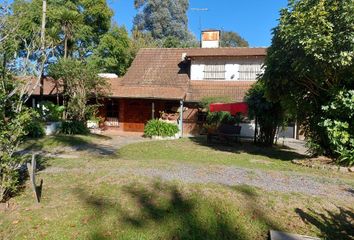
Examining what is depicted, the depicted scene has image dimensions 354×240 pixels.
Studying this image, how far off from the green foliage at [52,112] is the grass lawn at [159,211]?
12.0 metres

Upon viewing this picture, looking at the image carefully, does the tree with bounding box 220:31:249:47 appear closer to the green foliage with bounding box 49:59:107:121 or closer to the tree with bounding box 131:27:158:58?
the tree with bounding box 131:27:158:58

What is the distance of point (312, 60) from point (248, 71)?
12.9m

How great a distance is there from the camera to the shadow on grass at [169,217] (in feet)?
18.4

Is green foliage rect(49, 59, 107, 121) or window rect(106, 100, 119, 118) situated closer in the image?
green foliage rect(49, 59, 107, 121)

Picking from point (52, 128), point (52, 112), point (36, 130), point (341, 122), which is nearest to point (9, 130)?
point (341, 122)

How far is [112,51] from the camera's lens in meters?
33.1

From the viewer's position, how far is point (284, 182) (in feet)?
27.2

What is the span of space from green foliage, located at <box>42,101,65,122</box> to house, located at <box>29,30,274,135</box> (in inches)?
120

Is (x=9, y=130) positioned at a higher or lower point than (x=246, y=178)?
higher

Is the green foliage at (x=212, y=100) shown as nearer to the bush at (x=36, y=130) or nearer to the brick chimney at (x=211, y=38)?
the brick chimney at (x=211, y=38)

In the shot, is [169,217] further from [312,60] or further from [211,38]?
[211,38]

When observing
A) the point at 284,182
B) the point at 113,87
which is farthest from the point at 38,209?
the point at 113,87

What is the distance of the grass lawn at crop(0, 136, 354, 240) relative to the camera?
5641 mm

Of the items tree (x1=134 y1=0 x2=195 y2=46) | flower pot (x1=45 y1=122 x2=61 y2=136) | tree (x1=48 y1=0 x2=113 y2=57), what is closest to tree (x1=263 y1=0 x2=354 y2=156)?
flower pot (x1=45 y1=122 x2=61 y2=136)
